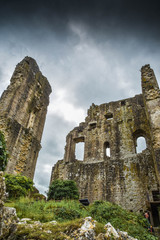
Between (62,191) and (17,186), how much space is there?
3.69 meters

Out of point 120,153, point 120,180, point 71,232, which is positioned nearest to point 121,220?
point 71,232

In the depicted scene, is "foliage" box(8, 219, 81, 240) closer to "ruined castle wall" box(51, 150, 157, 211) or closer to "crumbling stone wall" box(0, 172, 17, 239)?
"crumbling stone wall" box(0, 172, 17, 239)

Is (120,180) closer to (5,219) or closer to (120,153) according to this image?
(120,153)

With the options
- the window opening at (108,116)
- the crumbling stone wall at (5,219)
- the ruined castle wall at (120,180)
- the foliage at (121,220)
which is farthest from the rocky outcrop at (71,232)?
the window opening at (108,116)

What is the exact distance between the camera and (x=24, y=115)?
12.9 meters

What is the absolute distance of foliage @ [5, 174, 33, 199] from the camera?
7.75 meters

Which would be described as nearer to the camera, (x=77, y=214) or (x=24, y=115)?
(x=77, y=214)

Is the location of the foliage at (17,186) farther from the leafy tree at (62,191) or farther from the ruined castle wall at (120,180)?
the ruined castle wall at (120,180)

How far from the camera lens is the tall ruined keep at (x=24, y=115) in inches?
432

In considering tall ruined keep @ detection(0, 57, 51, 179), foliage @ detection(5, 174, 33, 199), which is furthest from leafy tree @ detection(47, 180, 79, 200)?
foliage @ detection(5, 174, 33, 199)

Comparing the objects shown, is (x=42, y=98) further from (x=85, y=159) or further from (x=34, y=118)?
(x=85, y=159)

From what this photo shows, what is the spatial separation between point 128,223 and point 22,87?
10.9 m

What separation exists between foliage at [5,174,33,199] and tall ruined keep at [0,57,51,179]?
202 cm

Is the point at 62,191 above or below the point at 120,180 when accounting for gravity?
below
